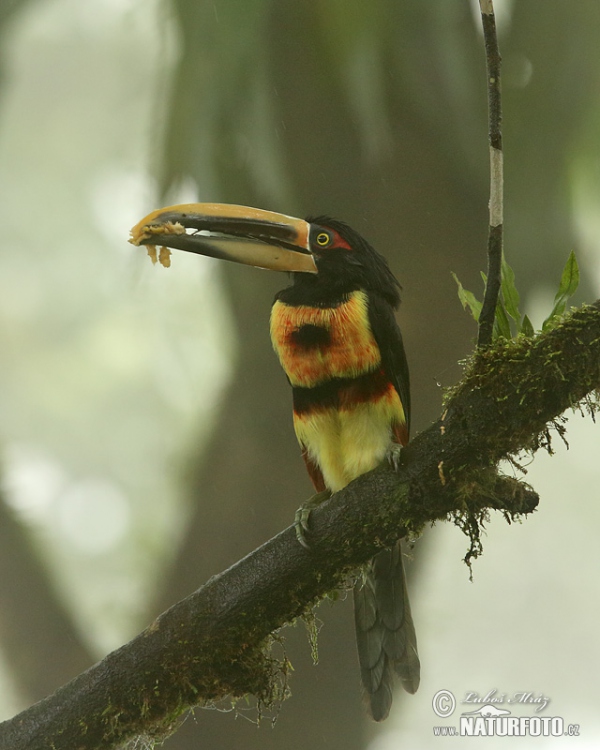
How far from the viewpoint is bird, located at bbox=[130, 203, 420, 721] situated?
185 cm

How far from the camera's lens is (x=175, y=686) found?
63.8 inches

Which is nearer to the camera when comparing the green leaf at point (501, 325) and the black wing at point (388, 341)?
the green leaf at point (501, 325)

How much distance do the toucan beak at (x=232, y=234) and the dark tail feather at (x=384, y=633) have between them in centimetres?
78

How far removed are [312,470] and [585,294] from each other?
1.17m

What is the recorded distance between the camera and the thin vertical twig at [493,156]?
140 cm

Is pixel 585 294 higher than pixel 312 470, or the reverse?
pixel 585 294

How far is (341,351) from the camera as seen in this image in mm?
1831

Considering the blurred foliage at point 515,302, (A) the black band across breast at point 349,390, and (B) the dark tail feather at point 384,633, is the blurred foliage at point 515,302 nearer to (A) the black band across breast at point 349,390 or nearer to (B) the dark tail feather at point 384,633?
(A) the black band across breast at point 349,390

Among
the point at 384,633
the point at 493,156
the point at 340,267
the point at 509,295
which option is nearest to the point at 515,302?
the point at 509,295

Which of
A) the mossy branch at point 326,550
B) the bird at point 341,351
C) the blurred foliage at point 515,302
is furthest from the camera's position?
the bird at point 341,351

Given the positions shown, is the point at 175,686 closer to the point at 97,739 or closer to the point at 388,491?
the point at 97,739

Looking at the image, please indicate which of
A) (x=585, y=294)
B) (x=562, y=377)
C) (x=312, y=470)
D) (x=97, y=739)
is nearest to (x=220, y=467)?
(x=312, y=470)

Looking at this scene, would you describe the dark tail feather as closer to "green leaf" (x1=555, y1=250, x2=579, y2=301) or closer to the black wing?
the black wing

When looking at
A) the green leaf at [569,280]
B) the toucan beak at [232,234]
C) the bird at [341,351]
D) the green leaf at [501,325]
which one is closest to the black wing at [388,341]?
the bird at [341,351]
